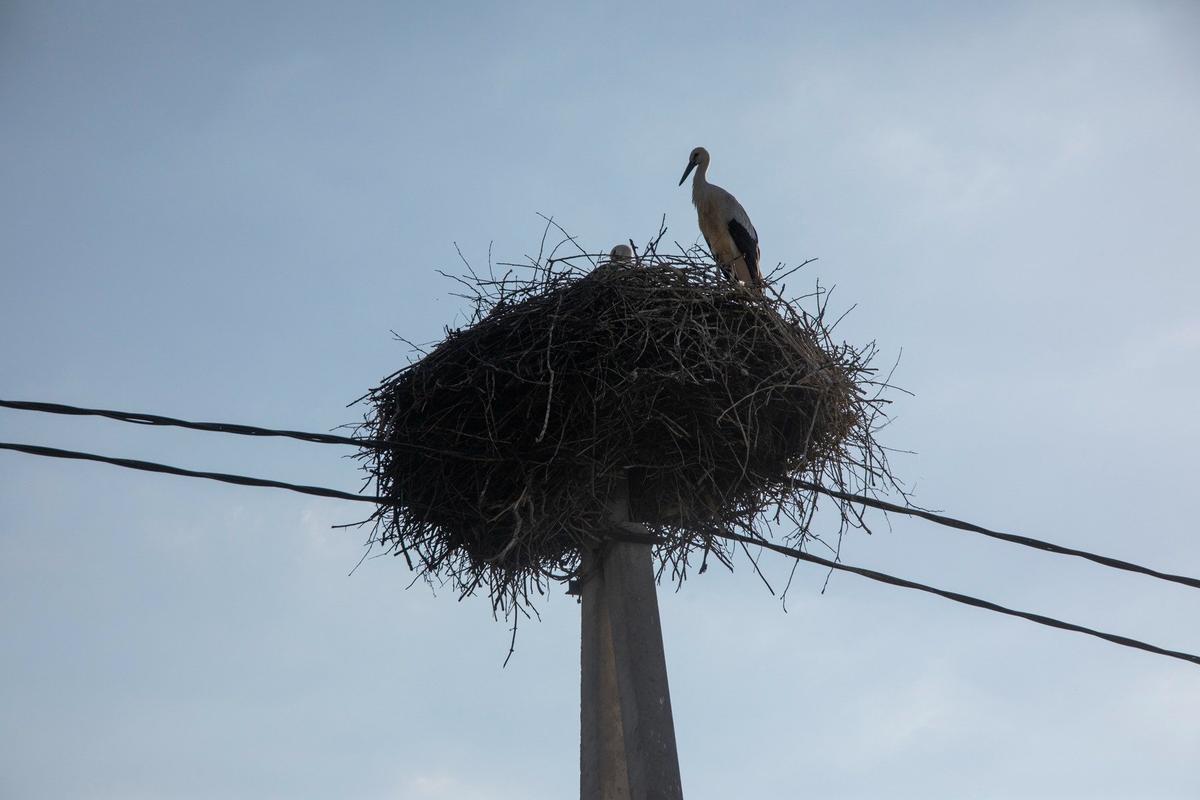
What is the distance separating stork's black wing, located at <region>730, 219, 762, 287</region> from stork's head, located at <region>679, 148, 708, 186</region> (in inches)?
41.5

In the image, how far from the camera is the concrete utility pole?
4.43 meters

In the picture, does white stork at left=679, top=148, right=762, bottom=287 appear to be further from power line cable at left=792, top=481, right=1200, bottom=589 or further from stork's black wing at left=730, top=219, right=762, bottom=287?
power line cable at left=792, top=481, right=1200, bottom=589

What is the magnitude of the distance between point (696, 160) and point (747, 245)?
4.39 ft

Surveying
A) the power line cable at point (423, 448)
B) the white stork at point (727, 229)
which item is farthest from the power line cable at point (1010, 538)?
the white stork at point (727, 229)

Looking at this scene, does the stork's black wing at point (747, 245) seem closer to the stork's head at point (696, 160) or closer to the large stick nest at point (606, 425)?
the stork's head at point (696, 160)

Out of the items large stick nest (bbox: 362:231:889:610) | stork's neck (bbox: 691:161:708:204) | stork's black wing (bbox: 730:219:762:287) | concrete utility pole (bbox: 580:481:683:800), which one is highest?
stork's neck (bbox: 691:161:708:204)

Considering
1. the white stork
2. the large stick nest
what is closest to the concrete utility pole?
the large stick nest

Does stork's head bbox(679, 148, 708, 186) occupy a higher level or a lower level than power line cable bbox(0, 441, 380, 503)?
higher

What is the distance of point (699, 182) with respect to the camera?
9.48 meters

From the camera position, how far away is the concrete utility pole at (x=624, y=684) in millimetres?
4426

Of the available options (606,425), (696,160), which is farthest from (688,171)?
(606,425)

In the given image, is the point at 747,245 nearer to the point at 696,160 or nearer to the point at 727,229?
the point at 727,229

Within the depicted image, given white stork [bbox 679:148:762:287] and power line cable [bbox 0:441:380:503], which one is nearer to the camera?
power line cable [bbox 0:441:380:503]

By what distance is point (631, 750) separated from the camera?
4.48 m
